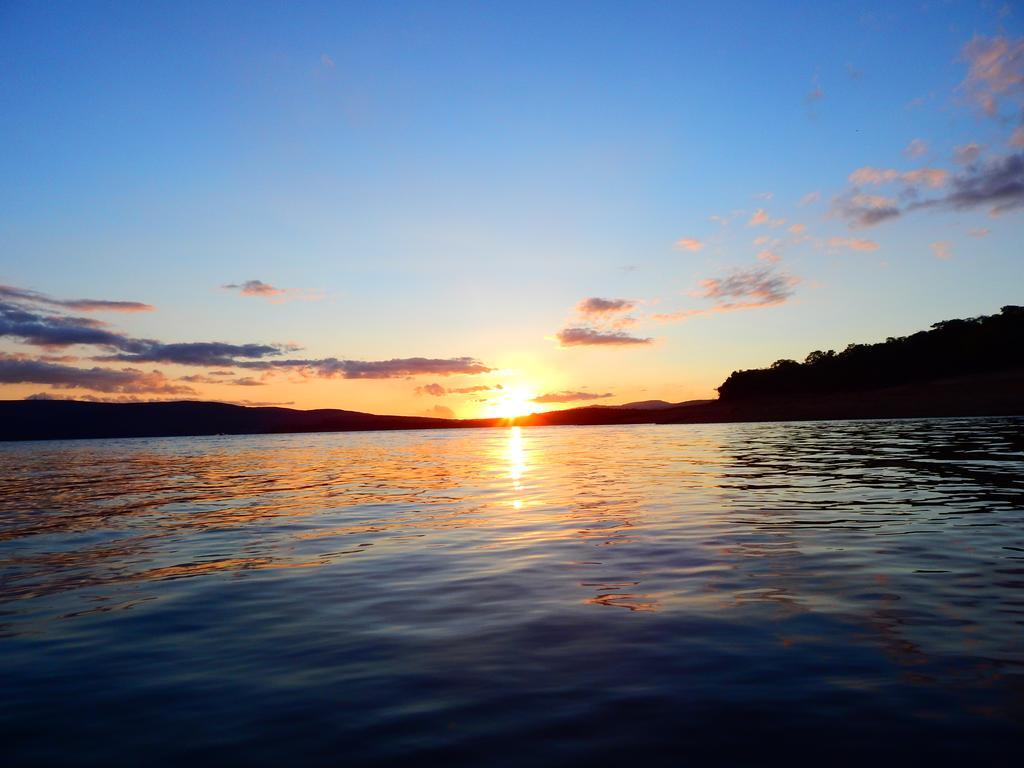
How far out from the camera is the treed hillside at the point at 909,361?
119 meters

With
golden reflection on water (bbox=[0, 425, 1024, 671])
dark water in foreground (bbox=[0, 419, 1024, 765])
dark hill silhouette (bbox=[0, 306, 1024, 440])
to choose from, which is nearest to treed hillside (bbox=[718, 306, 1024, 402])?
dark hill silhouette (bbox=[0, 306, 1024, 440])

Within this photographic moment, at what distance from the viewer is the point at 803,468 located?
97.5 ft

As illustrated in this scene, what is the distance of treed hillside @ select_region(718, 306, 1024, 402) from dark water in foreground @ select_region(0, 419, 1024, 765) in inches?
4851

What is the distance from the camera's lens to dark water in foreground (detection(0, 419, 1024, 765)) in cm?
551

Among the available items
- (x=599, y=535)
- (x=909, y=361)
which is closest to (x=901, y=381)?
(x=909, y=361)

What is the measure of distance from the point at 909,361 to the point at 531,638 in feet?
490

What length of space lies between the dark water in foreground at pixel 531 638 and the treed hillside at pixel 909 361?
123215 mm

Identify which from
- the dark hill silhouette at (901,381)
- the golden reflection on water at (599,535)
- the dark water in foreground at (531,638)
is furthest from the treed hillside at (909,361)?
the dark water in foreground at (531,638)

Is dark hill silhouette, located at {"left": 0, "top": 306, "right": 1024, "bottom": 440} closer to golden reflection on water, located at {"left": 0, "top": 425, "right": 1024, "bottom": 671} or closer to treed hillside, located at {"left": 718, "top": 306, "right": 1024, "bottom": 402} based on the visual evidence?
treed hillside, located at {"left": 718, "top": 306, "right": 1024, "bottom": 402}

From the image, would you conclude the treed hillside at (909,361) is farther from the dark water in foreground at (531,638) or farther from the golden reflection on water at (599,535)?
the dark water in foreground at (531,638)

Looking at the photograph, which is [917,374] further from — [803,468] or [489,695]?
[489,695]

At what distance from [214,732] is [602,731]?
3.34 metres

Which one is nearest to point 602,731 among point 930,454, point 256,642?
point 256,642

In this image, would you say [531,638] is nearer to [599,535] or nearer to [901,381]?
[599,535]
